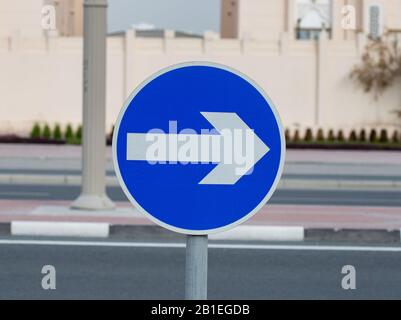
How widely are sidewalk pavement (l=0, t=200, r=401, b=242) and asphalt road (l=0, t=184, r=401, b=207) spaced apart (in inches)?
149

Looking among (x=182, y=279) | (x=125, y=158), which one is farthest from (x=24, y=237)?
(x=125, y=158)

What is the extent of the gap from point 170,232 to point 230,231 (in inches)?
29.5

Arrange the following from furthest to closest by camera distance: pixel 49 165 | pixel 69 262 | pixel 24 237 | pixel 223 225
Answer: pixel 49 165 < pixel 24 237 < pixel 69 262 < pixel 223 225

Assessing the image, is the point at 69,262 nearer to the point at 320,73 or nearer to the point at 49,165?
the point at 49,165

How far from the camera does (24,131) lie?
49781 mm

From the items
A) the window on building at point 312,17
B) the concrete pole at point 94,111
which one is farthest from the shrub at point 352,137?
the concrete pole at point 94,111

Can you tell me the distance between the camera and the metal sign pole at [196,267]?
409cm

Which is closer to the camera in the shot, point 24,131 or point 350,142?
point 350,142

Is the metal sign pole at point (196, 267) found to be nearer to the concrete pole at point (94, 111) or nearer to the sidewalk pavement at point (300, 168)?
the concrete pole at point (94, 111)

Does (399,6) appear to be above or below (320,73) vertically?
above

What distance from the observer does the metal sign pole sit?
409 cm

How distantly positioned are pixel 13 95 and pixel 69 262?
39940 mm

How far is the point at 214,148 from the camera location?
4.18 meters

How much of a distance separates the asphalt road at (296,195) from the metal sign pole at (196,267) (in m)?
15.8
